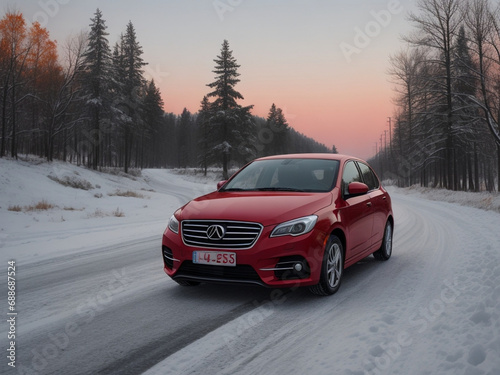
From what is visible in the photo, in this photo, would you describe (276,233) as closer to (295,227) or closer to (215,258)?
(295,227)

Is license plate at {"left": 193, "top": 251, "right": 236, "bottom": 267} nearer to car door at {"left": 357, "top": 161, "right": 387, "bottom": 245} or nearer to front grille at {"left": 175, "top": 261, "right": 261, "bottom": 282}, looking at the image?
front grille at {"left": 175, "top": 261, "right": 261, "bottom": 282}

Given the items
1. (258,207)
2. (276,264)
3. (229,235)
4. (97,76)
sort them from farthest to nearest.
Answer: (97,76) < (258,207) < (229,235) < (276,264)

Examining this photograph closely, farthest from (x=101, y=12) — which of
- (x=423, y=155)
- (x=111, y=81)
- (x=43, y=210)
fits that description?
(x=423, y=155)

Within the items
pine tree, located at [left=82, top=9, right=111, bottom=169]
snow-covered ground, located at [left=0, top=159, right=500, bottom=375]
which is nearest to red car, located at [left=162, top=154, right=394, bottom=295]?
snow-covered ground, located at [left=0, top=159, right=500, bottom=375]

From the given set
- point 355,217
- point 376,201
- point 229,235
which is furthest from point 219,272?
point 376,201

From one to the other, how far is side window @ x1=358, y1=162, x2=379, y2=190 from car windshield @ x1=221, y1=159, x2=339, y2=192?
103 centimetres

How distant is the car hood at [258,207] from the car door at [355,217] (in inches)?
18.3

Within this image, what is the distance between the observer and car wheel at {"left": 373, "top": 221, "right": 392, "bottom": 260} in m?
7.00

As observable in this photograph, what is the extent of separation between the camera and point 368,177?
23.0 feet

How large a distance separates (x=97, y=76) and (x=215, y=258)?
42.0 metres

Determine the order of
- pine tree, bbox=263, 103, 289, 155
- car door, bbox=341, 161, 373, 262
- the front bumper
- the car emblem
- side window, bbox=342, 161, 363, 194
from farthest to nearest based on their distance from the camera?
1. pine tree, bbox=263, 103, 289, 155
2. side window, bbox=342, 161, 363, 194
3. car door, bbox=341, 161, 373, 262
4. the car emblem
5. the front bumper

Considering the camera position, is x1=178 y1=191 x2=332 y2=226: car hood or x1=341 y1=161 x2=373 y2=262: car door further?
x1=341 y1=161 x2=373 y2=262: car door

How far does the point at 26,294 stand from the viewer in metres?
4.96

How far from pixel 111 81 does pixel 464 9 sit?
109ft
